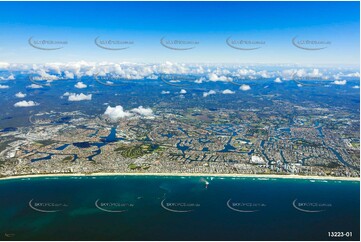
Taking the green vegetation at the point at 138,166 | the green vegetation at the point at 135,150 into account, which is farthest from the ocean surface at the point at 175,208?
the green vegetation at the point at 135,150

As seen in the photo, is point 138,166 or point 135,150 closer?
point 138,166

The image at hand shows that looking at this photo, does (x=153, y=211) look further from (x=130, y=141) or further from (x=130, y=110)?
(x=130, y=110)

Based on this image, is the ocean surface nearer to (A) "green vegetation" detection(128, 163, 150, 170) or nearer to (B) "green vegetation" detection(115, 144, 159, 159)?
(A) "green vegetation" detection(128, 163, 150, 170)

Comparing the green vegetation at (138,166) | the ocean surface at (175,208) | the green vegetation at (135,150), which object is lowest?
the ocean surface at (175,208)

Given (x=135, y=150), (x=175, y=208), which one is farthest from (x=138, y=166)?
→ (x=175, y=208)

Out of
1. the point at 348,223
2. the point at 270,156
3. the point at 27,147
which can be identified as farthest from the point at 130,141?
the point at 348,223

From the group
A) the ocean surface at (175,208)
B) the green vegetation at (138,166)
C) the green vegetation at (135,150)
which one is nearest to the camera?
the ocean surface at (175,208)

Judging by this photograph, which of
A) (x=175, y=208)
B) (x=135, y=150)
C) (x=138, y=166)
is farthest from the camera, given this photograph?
(x=135, y=150)

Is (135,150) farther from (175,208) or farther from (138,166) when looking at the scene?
(175,208)

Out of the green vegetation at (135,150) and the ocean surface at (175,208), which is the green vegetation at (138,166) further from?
the green vegetation at (135,150)
